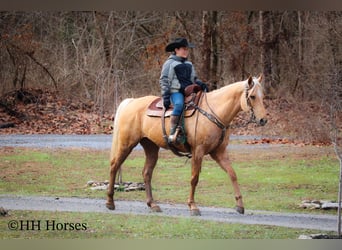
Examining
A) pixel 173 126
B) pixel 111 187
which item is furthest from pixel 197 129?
pixel 111 187

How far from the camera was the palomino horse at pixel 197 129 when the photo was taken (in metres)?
7.98

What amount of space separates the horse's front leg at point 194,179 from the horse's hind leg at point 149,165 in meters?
0.39

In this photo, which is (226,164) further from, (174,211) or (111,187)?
(111,187)

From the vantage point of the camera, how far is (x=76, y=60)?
9.03 m

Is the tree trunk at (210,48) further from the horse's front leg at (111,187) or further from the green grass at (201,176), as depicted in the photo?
the horse's front leg at (111,187)

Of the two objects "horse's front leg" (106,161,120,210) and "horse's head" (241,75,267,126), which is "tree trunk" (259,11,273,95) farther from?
"horse's front leg" (106,161,120,210)

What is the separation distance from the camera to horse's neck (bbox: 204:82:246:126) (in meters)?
8.00

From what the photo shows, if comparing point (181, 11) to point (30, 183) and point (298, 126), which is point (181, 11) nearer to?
point (298, 126)

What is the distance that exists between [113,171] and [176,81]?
1290mm

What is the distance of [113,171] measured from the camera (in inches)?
334

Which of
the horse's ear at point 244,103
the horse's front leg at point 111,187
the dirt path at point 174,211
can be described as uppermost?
the horse's ear at point 244,103

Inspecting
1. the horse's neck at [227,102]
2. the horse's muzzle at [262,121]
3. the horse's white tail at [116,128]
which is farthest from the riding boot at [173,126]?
the horse's muzzle at [262,121]

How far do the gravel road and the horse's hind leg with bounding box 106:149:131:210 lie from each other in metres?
0.07

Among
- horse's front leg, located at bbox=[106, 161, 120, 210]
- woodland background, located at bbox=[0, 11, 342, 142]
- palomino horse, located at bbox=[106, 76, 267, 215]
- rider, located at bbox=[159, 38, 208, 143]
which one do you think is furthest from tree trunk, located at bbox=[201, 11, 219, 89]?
horse's front leg, located at bbox=[106, 161, 120, 210]
